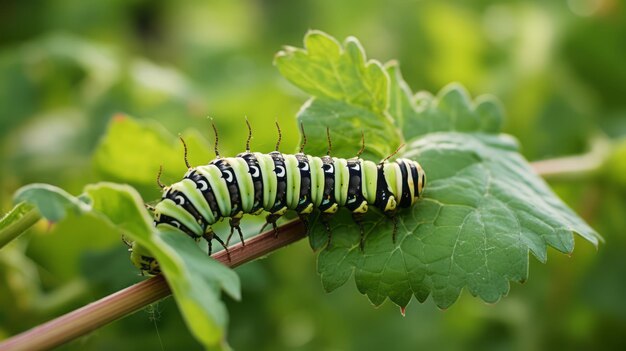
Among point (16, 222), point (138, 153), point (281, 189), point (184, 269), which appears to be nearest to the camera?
point (184, 269)

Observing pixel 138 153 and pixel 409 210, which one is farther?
pixel 138 153

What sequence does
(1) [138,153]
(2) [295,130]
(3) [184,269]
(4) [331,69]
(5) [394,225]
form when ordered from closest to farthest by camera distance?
(3) [184,269], (5) [394,225], (4) [331,69], (1) [138,153], (2) [295,130]

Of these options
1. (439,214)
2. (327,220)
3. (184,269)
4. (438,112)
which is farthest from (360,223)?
(184,269)

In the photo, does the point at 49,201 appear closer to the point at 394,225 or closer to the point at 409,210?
the point at 394,225

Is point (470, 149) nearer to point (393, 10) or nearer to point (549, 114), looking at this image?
point (549, 114)

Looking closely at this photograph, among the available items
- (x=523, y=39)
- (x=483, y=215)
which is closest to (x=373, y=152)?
(x=483, y=215)

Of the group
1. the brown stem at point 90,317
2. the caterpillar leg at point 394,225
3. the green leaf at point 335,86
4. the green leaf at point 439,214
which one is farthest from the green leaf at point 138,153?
the brown stem at point 90,317
